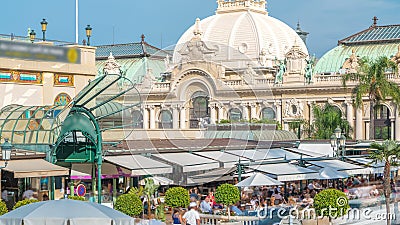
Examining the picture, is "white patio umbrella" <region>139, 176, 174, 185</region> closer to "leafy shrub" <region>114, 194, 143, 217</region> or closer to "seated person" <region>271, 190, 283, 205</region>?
"seated person" <region>271, 190, 283, 205</region>

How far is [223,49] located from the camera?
39.5 metres

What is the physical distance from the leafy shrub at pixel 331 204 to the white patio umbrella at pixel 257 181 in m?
5.41

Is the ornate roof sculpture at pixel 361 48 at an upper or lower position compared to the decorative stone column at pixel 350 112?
upper

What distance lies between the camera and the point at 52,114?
35750 millimetres

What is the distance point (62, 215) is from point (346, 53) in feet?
257

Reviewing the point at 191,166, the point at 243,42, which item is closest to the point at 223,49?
the point at 191,166

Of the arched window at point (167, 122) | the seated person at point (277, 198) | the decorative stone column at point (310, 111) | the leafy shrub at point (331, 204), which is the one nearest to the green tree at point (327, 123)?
the decorative stone column at point (310, 111)

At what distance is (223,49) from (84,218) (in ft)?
64.3

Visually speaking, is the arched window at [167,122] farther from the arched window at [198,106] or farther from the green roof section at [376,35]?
the green roof section at [376,35]

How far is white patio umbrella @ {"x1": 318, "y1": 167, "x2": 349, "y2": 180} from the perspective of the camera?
4141 cm

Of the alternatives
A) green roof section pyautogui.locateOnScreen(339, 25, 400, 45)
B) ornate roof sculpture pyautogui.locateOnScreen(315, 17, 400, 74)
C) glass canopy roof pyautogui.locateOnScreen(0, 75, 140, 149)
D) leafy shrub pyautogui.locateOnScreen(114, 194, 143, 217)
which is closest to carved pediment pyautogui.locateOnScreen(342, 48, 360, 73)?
ornate roof sculpture pyautogui.locateOnScreen(315, 17, 400, 74)

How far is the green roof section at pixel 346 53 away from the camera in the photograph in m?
92.6

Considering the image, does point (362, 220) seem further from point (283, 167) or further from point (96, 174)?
point (96, 174)

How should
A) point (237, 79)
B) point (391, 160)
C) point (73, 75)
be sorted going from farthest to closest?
point (237, 79) < point (73, 75) < point (391, 160)
